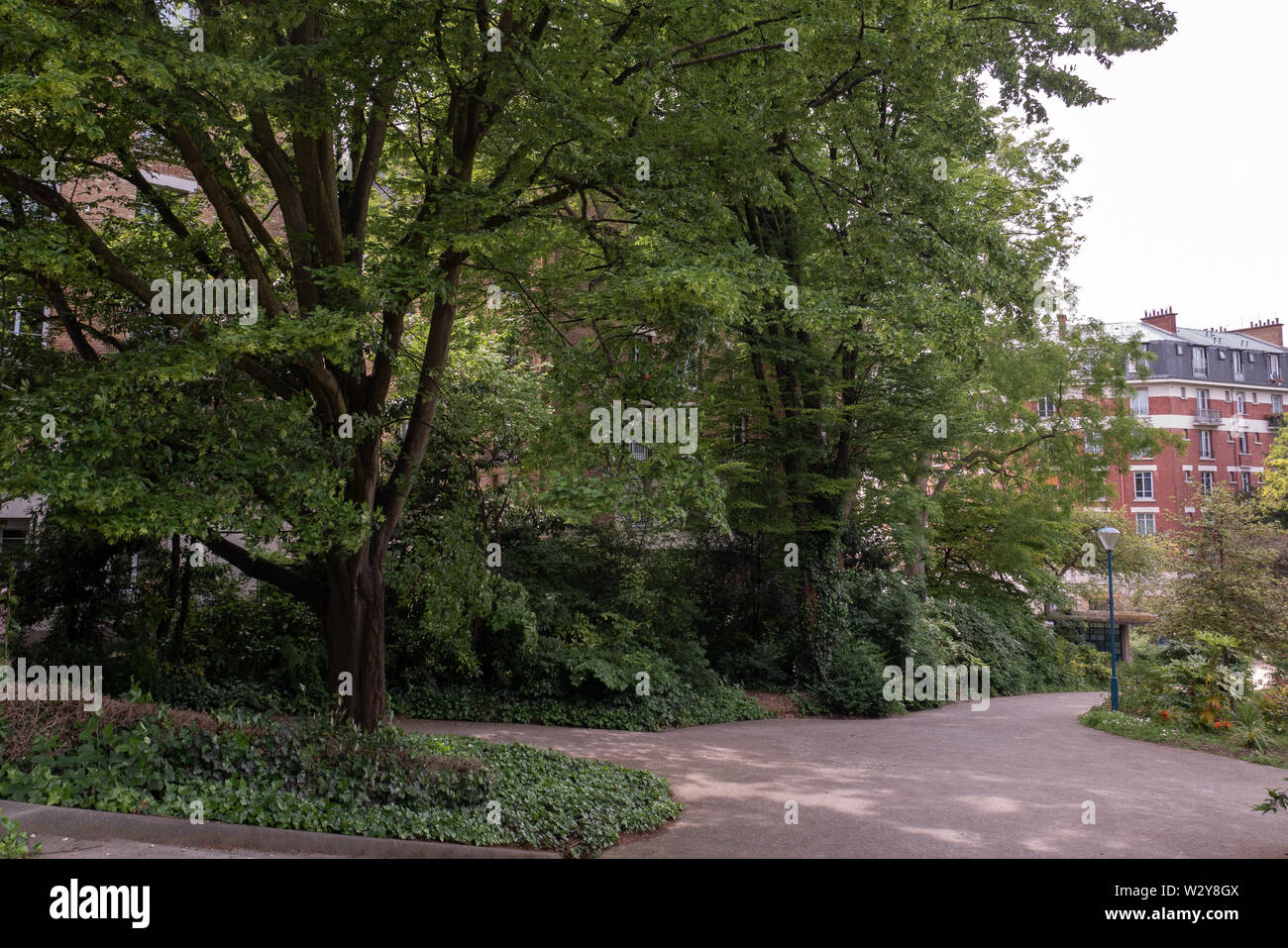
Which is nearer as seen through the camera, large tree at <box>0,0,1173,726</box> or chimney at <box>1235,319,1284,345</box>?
large tree at <box>0,0,1173,726</box>

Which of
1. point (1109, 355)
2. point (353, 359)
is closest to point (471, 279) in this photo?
point (353, 359)

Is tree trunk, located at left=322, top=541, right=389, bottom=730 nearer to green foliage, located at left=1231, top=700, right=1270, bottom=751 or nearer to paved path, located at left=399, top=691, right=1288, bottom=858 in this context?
paved path, located at left=399, top=691, right=1288, bottom=858

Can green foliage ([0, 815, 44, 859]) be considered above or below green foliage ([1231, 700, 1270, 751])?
above

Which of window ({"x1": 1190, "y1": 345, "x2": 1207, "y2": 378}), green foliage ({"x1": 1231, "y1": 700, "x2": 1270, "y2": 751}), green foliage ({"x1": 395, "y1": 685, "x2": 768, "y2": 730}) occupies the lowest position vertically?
green foliage ({"x1": 1231, "y1": 700, "x2": 1270, "y2": 751})

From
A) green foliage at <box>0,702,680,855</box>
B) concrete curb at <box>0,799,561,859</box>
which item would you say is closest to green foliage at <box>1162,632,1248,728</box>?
green foliage at <box>0,702,680,855</box>

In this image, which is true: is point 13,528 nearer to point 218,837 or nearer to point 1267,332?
point 218,837

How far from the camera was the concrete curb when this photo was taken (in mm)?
6301

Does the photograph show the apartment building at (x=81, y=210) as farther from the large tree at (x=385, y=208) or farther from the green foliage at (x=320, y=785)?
the green foliage at (x=320, y=785)

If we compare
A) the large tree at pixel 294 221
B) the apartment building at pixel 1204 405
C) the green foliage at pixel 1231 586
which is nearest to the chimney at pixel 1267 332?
the apartment building at pixel 1204 405

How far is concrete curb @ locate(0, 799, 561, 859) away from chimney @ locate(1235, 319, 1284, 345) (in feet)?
239

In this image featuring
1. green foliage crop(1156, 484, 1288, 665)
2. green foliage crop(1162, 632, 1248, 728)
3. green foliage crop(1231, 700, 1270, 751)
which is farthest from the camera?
green foliage crop(1156, 484, 1288, 665)

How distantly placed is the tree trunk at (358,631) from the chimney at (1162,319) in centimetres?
6284
